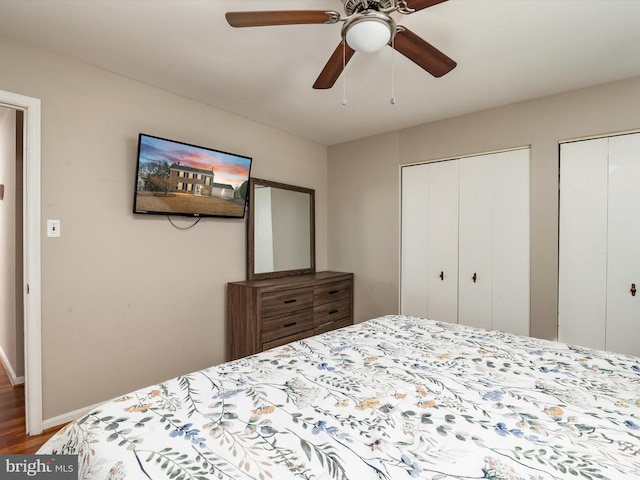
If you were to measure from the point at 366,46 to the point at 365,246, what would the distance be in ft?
8.53

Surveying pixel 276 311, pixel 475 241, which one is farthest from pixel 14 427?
Result: pixel 475 241

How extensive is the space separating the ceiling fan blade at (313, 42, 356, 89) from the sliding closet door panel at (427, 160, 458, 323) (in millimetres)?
1711

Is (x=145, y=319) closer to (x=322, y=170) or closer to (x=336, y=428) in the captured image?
(x=336, y=428)

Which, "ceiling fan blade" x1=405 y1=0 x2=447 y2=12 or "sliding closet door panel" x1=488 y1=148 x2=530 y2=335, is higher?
"ceiling fan blade" x1=405 y1=0 x2=447 y2=12

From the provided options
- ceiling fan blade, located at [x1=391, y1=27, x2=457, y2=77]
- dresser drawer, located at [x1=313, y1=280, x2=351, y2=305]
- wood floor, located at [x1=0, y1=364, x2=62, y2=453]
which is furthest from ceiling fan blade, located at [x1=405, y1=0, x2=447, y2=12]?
wood floor, located at [x1=0, y1=364, x2=62, y2=453]

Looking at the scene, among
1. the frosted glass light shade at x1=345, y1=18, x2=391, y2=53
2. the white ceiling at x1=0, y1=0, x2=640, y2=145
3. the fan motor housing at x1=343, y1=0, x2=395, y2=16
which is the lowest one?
the frosted glass light shade at x1=345, y1=18, x2=391, y2=53

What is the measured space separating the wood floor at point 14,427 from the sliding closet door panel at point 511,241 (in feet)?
11.5

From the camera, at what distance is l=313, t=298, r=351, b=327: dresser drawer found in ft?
11.3

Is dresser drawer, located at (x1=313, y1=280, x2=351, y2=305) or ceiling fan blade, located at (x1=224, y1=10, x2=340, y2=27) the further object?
dresser drawer, located at (x1=313, y1=280, x2=351, y2=305)

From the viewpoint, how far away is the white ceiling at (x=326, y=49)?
173 centimetres

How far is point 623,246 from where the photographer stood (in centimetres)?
246

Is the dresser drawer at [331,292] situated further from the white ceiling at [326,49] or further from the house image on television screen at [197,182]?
the white ceiling at [326,49]

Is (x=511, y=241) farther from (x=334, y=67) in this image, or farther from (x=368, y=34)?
(x=368, y=34)

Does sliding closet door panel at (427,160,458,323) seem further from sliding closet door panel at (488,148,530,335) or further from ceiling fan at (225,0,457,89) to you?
ceiling fan at (225,0,457,89)
